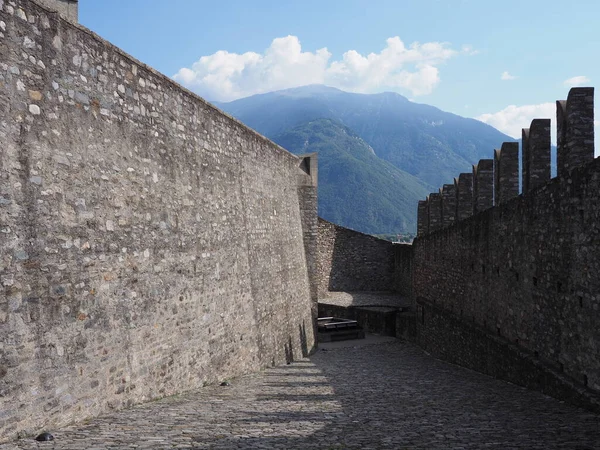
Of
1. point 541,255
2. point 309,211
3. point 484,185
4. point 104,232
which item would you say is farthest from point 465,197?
point 104,232

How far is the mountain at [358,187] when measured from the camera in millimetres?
134875

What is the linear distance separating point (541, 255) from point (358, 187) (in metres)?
135

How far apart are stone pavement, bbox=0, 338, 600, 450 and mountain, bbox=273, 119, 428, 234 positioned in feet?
387

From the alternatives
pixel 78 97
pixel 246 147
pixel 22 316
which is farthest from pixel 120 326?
pixel 246 147

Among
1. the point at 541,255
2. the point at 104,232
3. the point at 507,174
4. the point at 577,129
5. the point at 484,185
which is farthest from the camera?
the point at 484,185

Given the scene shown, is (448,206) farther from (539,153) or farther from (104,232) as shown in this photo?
(104,232)

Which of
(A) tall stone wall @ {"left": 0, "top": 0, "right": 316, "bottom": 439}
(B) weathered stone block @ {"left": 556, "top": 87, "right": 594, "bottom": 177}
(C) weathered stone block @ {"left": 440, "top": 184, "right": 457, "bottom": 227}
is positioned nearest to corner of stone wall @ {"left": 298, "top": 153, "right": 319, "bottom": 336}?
(C) weathered stone block @ {"left": 440, "top": 184, "right": 457, "bottom": 227}

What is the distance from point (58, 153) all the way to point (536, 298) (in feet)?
26.3

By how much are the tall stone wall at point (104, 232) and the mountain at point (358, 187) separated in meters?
118

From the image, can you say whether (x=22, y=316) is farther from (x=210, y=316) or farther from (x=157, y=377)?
(x=210, y=316)

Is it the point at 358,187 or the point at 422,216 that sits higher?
the point at 358,187

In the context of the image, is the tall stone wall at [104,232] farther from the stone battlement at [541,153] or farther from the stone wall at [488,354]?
the stone battlement at [541,153]

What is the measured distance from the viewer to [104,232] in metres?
7.14

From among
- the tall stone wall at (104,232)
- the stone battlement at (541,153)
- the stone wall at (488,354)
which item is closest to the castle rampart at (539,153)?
the stone battlement at (541,153)
